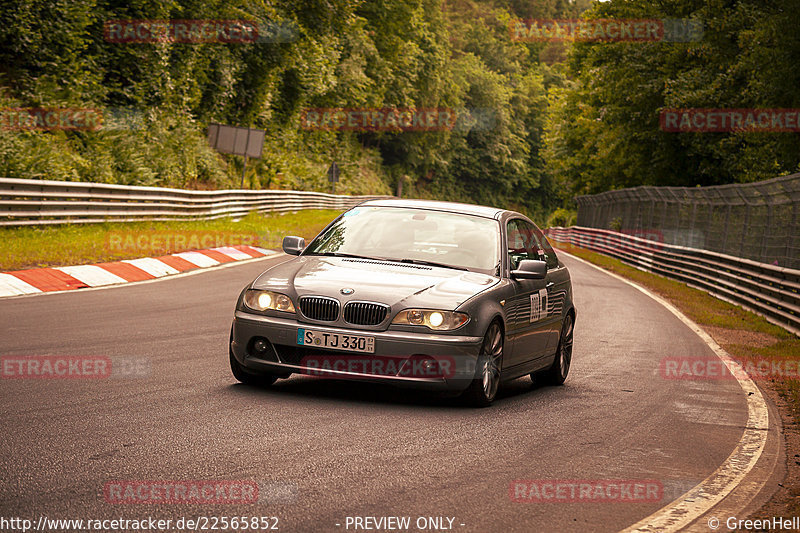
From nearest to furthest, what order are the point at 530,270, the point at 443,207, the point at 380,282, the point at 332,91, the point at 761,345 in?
the point at 380,282 < the point at 530,270 < the point at 443,207 < the point at 761,345 < the point at 332,91

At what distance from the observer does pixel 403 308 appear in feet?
24.4

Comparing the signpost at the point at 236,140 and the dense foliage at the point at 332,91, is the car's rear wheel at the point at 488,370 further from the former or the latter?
the signpost at the point at 236,140

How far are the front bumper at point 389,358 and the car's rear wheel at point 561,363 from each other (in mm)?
2306

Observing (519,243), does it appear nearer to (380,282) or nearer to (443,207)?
(443,207)

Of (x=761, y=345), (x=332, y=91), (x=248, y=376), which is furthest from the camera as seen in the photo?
(x=332, y=91)

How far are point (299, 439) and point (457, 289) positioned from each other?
208cm

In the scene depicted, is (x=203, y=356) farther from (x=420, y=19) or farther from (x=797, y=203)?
(x=420, y=19)

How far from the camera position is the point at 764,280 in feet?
61.3

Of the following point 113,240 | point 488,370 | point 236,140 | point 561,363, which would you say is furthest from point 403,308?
point 236,140

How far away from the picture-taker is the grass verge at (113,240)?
645 inches

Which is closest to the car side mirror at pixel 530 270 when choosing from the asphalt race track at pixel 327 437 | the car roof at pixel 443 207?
the car roof at pixel 443 207

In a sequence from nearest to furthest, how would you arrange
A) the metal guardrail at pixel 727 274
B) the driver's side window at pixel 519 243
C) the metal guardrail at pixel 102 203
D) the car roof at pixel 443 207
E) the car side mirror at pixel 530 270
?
the car side mirror at pixel 530 270 < the driver's side window at pixel 519 243 < the car roof at pixel 443 207 < the metal guardrail at pixel 727 274 < the metal guardrail at pixel 102 203

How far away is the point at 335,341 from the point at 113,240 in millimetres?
13123

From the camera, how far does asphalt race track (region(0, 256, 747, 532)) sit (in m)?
4.82
